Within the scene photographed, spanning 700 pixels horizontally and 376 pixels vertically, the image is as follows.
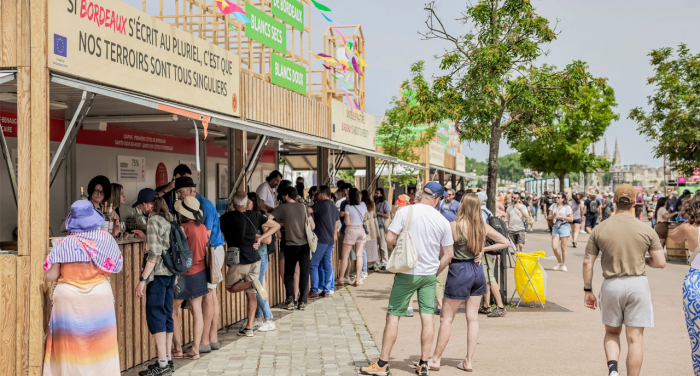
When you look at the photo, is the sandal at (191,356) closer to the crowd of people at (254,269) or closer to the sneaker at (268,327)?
the crowd of people at (254,269)

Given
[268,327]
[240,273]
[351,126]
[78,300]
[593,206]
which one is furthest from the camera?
[593,206]

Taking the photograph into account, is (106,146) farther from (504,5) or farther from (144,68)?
(504,5)

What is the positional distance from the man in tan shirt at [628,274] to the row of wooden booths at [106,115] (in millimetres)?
3998

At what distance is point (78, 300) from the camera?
5051 millimetres

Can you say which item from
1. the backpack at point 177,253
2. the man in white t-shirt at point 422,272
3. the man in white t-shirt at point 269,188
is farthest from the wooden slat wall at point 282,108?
the man in white t-shirt at point 422,272

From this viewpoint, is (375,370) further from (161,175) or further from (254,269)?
(161,175)

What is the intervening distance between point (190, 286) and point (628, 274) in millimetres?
4051

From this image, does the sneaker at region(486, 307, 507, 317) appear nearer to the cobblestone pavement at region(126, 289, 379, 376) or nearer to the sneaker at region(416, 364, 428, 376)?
the cobblestone pavement at region(126, 289, 379, 376)

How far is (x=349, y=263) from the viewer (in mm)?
13398

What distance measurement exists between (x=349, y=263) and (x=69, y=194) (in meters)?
5.35

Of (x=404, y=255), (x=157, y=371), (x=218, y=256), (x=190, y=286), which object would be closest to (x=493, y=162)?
(x=404, y=255)

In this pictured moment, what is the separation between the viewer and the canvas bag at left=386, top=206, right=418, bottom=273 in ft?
20.2

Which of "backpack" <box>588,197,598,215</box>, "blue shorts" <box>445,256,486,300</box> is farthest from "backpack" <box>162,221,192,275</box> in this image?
"backpack" <box>588,197,598,215</box>

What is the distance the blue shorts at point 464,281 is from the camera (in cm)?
648
